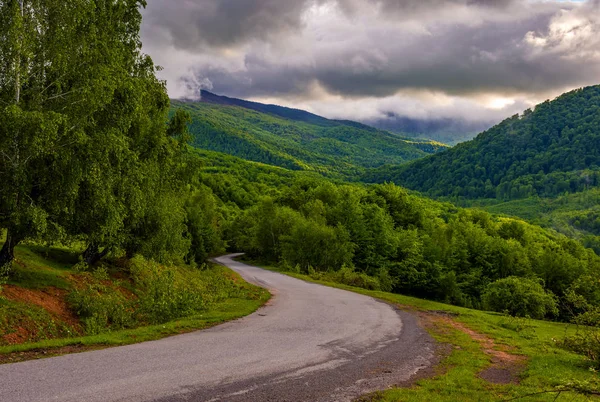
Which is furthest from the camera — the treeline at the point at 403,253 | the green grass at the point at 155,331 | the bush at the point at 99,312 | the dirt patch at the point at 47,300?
the treeline at the point at 403,253

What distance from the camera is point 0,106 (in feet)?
52.2

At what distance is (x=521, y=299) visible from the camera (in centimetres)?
4028

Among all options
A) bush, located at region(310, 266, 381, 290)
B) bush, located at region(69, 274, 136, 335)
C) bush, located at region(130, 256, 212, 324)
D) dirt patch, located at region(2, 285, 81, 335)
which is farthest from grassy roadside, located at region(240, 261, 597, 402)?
bush, located at region(310, 266, 381, 290)

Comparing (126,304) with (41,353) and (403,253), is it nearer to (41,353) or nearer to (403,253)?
(41,353)

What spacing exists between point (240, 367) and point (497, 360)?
10620 mm

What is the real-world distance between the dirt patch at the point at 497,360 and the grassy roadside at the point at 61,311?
12418mm

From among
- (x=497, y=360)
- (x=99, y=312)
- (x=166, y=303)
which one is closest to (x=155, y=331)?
(x=166, y=303)

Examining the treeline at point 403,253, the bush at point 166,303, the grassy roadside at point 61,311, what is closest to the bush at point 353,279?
the treeline at point 403,253

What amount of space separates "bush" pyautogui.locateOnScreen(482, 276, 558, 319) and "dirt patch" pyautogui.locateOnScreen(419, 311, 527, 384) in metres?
19.5

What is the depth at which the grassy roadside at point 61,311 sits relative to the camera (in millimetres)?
14180

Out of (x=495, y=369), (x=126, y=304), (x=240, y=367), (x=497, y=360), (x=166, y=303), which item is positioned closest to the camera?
(x=240, y=367)

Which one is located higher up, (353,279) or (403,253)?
(403,253)

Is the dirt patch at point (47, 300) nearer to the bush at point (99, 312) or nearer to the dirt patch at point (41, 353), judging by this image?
the bush at point (99, 312)

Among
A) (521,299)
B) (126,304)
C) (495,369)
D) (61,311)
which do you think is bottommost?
(521,299)
